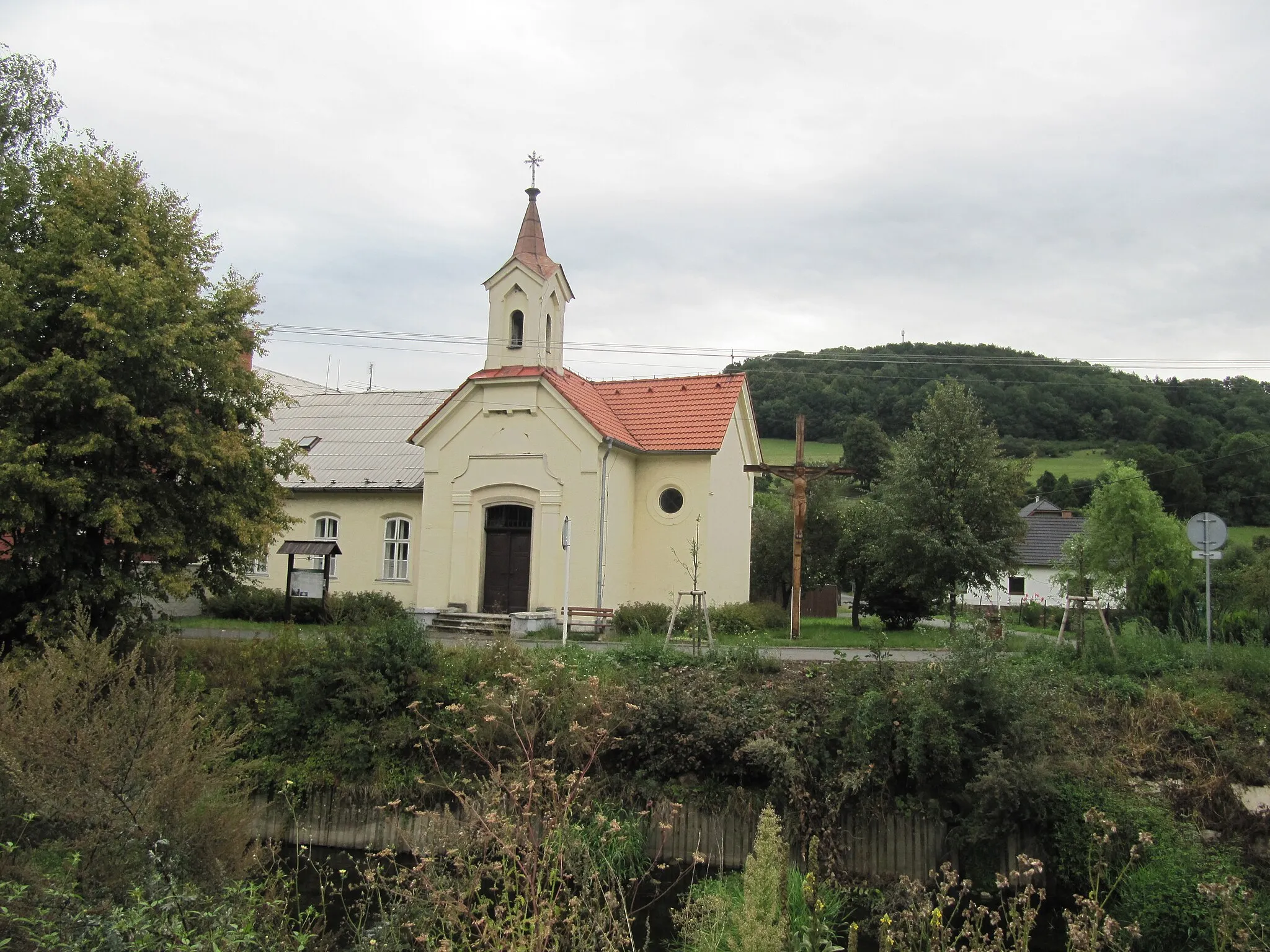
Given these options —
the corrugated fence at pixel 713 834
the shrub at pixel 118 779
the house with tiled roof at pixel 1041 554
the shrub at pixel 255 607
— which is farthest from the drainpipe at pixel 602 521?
the house with tiled roof at pixel 1041 554

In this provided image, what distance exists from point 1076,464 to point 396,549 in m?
52.4

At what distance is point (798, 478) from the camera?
21.8 meters

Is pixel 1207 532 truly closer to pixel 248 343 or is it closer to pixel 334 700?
pixel 334 700

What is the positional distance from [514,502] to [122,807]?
17.5 metres

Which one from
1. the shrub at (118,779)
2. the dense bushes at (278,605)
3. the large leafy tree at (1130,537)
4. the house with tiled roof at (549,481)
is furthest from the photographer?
the large leafy tree at (1130,537)

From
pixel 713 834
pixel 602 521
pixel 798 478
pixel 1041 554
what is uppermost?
pixel 798 478

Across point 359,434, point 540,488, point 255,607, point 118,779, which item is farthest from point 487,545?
point 118,779

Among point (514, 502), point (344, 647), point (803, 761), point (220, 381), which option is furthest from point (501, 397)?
point (803, 761)

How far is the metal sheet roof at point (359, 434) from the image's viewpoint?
26.3 m

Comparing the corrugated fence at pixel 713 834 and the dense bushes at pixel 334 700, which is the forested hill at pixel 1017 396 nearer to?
the dense bushes at pixel 334 700

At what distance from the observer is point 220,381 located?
14539mm

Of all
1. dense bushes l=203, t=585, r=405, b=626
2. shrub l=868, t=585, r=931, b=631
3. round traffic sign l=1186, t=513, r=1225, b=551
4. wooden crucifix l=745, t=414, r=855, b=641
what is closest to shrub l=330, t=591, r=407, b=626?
dense bushes l=203, t=585, r=405, b=626

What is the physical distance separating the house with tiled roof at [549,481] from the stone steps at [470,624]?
45 centimetres

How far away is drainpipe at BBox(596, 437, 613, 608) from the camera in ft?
73.6
